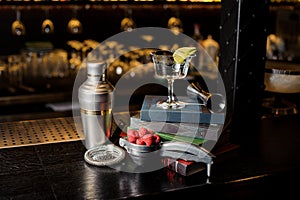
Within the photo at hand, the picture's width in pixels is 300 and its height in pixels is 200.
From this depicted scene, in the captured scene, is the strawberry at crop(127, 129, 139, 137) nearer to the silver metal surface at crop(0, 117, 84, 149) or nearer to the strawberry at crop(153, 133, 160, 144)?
the strawberry at crop(153, 133, 160, 144)

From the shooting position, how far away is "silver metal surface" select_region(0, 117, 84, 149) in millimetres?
1636

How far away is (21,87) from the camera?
3656 millimetres

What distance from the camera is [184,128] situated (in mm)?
1435

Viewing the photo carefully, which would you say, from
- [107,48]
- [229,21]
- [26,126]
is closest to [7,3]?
[107,48]

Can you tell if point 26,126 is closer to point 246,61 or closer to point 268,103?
point 246,61

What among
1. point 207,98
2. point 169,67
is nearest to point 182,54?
point 169,67

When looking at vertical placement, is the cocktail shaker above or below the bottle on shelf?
below

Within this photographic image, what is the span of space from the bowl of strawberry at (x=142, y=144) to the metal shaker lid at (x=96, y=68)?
223mm

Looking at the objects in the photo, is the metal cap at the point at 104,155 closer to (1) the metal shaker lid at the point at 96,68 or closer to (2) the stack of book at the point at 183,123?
(2) the stack of book at the point at 183,123

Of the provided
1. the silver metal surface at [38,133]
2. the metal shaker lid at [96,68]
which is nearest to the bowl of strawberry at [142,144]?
the metal shaker lid at [96,68]

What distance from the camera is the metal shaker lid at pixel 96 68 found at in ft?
4.68

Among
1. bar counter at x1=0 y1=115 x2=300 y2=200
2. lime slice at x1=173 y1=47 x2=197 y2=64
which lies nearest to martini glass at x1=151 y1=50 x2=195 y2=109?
lime slice at x1=173 y1=47 x2=197 y2=64

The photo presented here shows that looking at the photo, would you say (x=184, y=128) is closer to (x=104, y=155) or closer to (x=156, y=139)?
(x=156, y=139)

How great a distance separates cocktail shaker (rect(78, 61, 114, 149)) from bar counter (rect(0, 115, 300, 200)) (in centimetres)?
9
